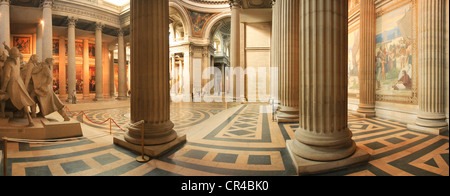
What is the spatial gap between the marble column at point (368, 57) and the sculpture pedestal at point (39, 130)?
11.1m

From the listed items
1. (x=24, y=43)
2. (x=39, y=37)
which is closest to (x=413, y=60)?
(x=39, y=37)

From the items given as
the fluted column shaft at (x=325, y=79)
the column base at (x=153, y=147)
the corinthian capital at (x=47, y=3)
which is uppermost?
the corinthian capital at (x=47, y=3)

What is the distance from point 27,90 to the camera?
5.73 meters

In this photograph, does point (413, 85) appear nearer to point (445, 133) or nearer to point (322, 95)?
point (445, 133)

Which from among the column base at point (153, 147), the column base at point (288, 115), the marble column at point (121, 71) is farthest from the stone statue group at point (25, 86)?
the marble column at point (121, 71)

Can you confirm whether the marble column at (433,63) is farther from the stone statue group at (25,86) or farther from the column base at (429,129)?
the stone statue group at (25,86)

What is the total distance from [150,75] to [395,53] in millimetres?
9705

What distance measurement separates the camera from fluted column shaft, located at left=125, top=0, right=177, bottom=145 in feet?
13.7

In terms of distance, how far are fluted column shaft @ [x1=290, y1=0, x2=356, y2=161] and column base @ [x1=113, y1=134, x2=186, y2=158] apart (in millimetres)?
2539

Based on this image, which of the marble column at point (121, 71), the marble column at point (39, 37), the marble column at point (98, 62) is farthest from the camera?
the marble column at point (121, 71)

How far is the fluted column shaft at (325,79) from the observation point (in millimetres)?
3297

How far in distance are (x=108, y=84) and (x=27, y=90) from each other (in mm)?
22880
